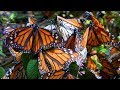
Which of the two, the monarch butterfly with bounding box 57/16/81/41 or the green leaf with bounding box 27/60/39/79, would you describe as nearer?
the green leaf with bounding box 27/60/39/79

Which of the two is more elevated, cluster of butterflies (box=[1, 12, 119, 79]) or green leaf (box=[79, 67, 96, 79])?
cluster of butterflies (box=[1, 12, 119, 79])

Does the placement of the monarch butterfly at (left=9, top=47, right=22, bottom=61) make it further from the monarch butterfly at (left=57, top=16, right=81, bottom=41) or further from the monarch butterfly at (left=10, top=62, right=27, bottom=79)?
the monarch butterfly at (left=57, top=16, right=81, bottom=41)

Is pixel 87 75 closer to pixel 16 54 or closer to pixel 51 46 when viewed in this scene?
pixel 51 46

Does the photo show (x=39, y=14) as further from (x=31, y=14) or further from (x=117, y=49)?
(x=117, y=49)

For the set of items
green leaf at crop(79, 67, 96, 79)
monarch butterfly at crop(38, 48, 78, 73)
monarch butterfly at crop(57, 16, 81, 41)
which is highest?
monarch butterfly at crop(57, 16, 81, 41)

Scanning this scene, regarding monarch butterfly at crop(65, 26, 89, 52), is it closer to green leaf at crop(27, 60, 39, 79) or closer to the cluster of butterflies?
the cluster of butterflies

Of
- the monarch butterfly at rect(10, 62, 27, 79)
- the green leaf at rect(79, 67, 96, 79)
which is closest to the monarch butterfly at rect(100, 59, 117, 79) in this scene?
the green leaf at rect(79, 67, 96, 79)

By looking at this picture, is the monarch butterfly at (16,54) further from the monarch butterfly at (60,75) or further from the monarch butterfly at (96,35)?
the monarch butterfly at (96,35)
